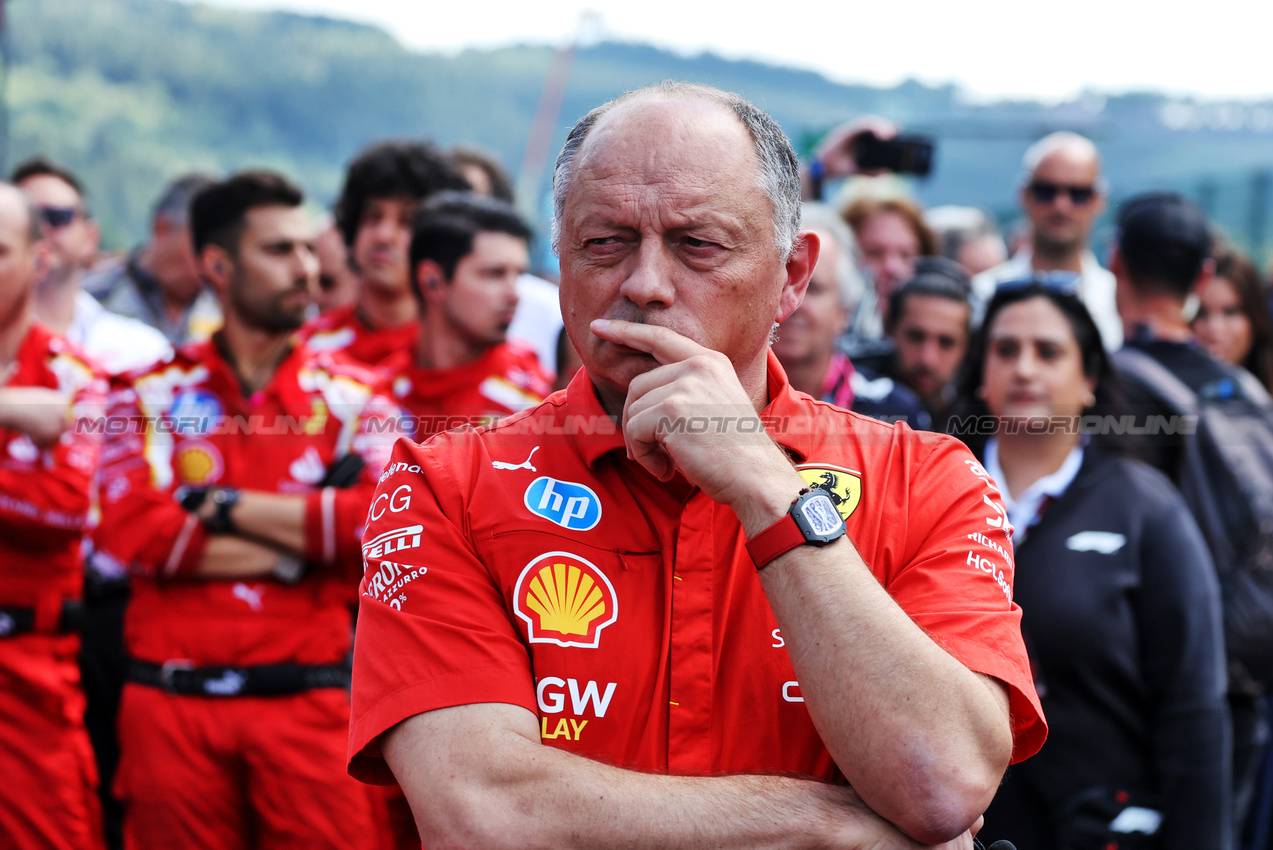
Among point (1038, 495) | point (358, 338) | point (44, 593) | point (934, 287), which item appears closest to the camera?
point (1038, 495)

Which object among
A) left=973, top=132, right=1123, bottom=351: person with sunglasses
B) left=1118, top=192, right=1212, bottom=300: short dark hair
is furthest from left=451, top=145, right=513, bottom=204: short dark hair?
left=1118, top=192, right=1212, bottom=300: short dark hair

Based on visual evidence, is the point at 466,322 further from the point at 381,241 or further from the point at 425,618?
the point at 425,618

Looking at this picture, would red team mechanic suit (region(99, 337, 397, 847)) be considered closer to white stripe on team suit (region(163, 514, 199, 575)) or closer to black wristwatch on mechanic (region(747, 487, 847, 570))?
white stripe on team suit (region(163, 514, 199, 575))

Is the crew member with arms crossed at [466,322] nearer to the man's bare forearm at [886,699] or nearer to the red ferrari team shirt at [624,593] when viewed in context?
the red ferrari team shirt at [624,593]

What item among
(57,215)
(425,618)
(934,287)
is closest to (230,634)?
(425,618)

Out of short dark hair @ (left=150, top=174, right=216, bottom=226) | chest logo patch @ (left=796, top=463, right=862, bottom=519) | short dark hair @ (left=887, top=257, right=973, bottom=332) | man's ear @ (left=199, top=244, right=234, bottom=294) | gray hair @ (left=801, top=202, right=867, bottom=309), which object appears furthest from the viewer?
short dark hair @ (left=150, top=174, right=216, bottom=226)

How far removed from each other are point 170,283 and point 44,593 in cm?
356

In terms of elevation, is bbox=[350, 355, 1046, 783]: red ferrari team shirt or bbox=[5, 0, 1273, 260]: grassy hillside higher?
bbox=[5, 0, 1273, 260]: grassy hillside

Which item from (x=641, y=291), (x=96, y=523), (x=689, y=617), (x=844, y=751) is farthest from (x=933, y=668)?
(x=96, y=523)

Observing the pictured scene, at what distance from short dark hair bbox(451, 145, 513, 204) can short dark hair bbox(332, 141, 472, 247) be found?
0.75 meters

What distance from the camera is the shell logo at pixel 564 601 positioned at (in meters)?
1.94

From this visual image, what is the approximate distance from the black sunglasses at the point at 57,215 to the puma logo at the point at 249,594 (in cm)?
372

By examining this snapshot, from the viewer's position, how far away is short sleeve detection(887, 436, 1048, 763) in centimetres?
189

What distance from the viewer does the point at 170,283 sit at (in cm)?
754
